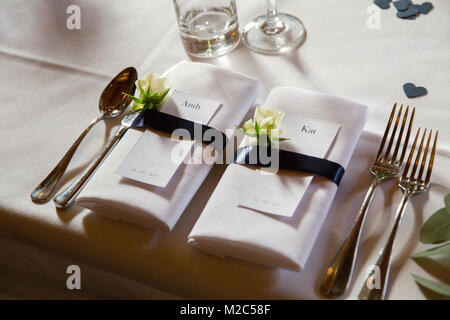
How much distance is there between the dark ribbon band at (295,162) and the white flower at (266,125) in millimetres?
26

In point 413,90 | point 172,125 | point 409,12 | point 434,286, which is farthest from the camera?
point 409,12

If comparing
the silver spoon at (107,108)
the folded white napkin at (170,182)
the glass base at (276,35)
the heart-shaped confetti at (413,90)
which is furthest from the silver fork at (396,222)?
the silver spoon at (107,108)

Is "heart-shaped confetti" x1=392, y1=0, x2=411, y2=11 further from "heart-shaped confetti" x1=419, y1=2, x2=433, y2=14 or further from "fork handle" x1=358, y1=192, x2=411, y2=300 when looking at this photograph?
"fork handle" x1=358, y1=192, x2=411, y2=300

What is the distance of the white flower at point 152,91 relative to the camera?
102 cm

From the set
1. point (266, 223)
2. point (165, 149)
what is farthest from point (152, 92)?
point (266, 223)

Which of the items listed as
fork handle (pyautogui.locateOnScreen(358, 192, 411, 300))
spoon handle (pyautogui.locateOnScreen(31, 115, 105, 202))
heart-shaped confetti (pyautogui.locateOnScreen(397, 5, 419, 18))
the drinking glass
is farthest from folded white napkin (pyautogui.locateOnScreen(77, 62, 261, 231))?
heart-shaped confetti (pyautogui.locateOnScreen(397, 5, 419, 18))

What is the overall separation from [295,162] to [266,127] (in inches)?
3.3

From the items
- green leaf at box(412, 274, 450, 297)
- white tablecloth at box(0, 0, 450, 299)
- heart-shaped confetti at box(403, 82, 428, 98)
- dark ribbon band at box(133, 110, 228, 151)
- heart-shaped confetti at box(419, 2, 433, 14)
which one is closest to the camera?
green leaf at box(412, 274, 450, 297)

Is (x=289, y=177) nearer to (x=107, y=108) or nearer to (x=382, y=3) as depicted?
(x=107, y=108)

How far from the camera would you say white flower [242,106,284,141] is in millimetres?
902

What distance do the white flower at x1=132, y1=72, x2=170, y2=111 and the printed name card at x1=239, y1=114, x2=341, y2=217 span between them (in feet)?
0.84

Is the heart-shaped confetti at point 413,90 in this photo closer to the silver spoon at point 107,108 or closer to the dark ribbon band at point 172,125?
the dark ribbon band at point 172,125

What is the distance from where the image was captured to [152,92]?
1022mm

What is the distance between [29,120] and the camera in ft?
3.92
